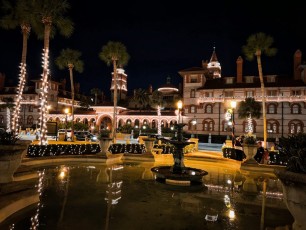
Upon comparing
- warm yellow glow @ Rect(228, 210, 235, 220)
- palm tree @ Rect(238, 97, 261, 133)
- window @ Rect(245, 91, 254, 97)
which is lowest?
warm yellow glow @ Rect(228, 210, 235, 220)

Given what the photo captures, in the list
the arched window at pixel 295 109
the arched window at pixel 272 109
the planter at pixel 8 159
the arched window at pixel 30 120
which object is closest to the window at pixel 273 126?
the arched window at pixel 272 109

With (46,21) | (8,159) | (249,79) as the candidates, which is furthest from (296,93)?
(8,159)

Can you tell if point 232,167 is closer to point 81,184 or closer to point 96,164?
point 96,164

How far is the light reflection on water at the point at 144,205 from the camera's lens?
541 centimetres

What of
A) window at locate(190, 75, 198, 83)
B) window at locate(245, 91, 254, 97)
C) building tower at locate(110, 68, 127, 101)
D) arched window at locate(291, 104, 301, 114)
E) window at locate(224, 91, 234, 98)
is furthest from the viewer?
building tower at locate(110, 68, 127, 101)

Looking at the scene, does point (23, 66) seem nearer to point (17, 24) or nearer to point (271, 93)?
point (17, 24)

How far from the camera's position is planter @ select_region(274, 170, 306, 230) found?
179 inches

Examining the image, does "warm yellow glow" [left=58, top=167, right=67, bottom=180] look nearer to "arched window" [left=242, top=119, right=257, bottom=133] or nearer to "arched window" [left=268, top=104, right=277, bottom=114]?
"arched window" [left=242, top=119, right=257, bottom=133]

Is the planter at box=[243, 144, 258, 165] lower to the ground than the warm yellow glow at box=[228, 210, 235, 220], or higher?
higher

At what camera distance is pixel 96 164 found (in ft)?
46.8

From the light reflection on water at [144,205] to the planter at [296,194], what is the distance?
3.44 feet

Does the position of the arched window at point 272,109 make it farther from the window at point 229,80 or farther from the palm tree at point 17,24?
the palm tree at point 17,24

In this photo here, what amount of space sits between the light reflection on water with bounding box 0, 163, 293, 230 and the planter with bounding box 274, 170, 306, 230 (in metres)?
1.05

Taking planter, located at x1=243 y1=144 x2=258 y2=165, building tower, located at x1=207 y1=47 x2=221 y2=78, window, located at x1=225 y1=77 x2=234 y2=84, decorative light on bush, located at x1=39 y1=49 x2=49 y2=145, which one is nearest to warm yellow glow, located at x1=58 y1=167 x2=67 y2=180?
decorative light on bush, located at x1=39 y1=49 x2=49 y2=145
